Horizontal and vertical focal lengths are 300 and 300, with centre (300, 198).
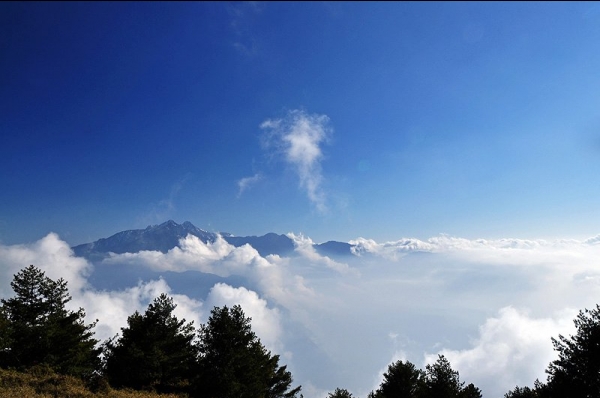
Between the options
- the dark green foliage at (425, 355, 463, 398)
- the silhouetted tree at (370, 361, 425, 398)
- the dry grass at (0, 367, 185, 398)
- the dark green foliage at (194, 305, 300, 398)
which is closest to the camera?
the dry grass at (0, 367, 185, 398)

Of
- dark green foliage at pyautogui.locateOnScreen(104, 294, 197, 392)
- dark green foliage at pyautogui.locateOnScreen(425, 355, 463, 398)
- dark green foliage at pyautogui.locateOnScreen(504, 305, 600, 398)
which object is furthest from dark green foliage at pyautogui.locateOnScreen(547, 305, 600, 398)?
dark green foliage at pyautogui.locateOnScreen(104, 294, 197, 392)

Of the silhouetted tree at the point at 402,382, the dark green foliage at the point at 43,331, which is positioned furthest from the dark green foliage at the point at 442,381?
the dark green foliage at the point at 43,331

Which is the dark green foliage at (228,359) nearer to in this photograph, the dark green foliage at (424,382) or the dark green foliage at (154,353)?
the dark green foliage at (154,353)

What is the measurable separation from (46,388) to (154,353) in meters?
11.6

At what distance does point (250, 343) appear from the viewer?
1468 inches

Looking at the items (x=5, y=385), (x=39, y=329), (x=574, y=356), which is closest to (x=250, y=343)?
(x=5, y=385)

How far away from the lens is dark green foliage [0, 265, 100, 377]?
34791 mm

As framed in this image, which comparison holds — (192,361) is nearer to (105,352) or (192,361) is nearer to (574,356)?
(105,352)

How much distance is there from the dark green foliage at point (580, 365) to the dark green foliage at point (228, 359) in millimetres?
28787

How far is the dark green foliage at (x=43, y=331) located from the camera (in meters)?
34.8

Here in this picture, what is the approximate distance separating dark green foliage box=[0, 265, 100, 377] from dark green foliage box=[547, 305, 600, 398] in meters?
47.6

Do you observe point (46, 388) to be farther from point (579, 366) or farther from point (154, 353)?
point (579, 366)

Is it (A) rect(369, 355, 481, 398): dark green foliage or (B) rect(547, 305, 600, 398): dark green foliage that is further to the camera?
(A) rect(369, 355, 481, 398): dark green foliage

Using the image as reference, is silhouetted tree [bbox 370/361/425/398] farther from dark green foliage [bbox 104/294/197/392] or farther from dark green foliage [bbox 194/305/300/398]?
dark green foliage [bbox 104/294/197/392]
